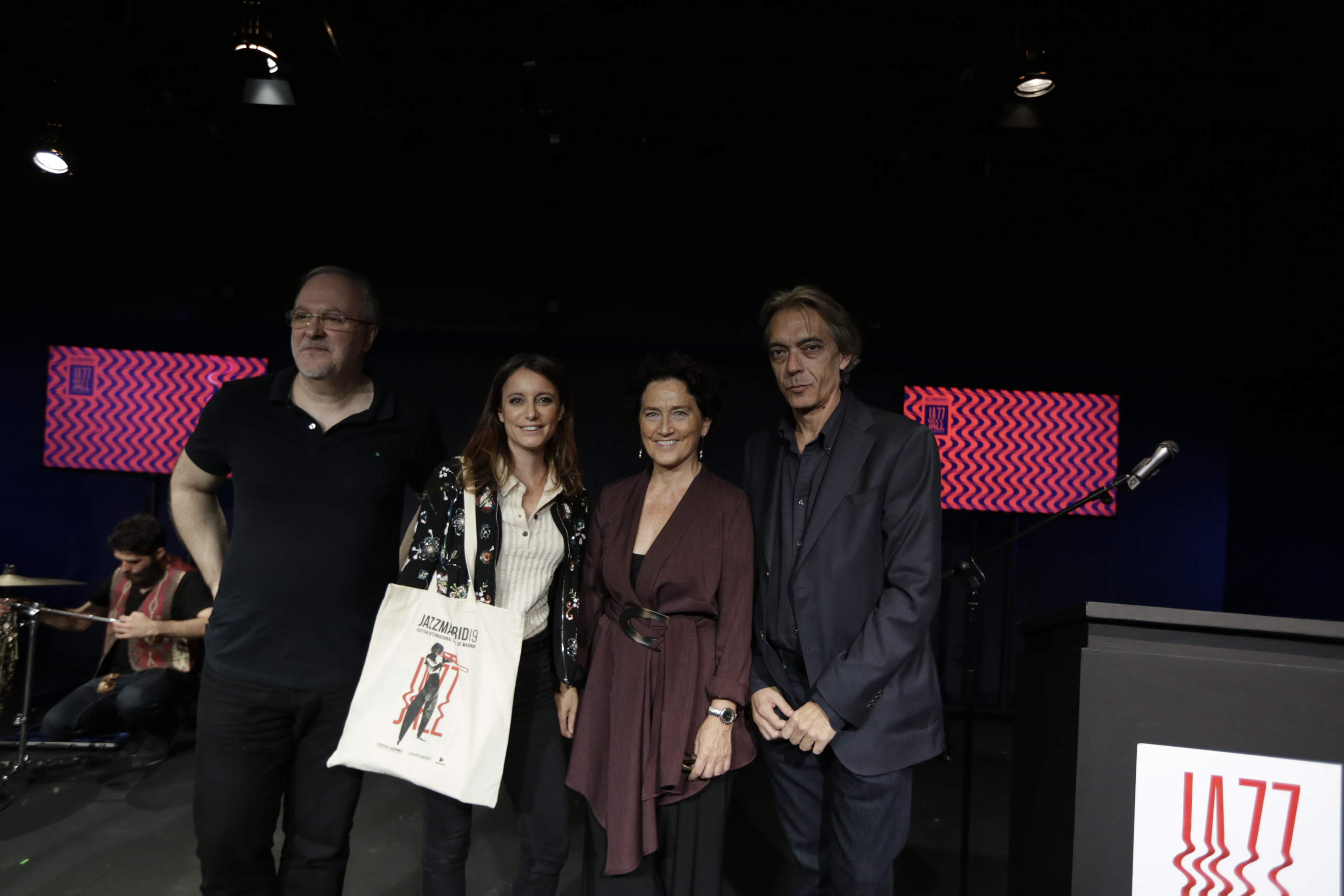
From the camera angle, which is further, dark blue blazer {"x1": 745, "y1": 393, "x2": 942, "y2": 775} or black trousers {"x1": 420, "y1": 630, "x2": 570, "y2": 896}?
black trousers {"x1": 420, "y1": 630, "x2": 570, "y2": 896}

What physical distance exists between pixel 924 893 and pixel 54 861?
3137mm

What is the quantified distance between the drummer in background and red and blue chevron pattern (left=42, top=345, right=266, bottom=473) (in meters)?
1.41

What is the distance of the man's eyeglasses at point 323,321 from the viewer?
5.75 feet

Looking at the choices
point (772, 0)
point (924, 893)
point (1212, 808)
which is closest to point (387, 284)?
point (772, 0)

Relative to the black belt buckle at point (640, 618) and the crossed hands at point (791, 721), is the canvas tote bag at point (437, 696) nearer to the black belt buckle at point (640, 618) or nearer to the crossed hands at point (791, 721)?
the black belt buckle at point (640, 618)

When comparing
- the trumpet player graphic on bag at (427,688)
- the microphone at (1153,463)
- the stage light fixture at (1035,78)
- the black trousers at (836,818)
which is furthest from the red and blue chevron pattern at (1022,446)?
the trumpet player graphic on bag at (427,688)

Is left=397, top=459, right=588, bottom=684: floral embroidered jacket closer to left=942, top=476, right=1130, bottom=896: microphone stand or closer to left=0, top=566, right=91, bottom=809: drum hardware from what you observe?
left=942, top=476, right=1130, bottom=896: microphone stand

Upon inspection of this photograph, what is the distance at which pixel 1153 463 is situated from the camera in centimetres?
198

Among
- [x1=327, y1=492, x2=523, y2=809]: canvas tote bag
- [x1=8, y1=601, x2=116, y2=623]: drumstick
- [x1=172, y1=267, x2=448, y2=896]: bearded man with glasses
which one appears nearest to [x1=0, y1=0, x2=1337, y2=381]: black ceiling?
[x1=8, y1=601, x2=116, y2=623]: drumstick

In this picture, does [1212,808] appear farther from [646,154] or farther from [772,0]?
[646,154]

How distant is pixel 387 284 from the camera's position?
4637mm

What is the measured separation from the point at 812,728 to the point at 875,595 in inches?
12.6

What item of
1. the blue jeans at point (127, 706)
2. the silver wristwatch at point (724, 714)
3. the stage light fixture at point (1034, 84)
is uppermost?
the stage light fixture at point (1034, 84)

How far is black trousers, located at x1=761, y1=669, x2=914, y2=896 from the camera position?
5.01 feet
